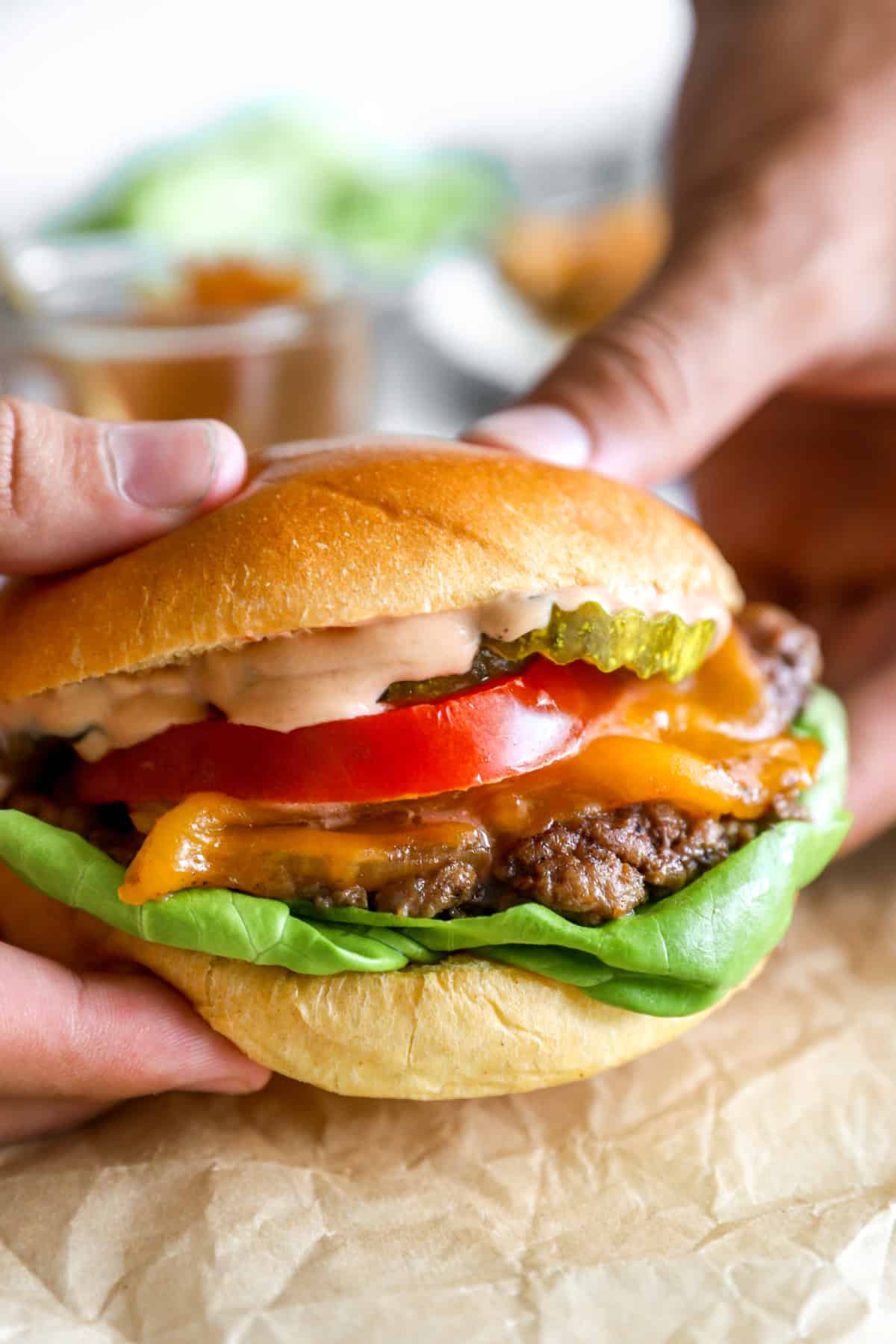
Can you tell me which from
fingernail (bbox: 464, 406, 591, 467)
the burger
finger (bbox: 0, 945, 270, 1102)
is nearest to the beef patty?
the burger

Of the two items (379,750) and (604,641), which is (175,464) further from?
(604,641)

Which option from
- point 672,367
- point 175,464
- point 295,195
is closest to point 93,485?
point 175,464

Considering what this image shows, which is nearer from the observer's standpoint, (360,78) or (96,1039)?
(96,1039)

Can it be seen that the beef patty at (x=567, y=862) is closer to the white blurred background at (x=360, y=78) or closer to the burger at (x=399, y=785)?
the burger at (x=399, y=785)

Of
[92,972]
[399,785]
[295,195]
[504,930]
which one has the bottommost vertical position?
[295,195]

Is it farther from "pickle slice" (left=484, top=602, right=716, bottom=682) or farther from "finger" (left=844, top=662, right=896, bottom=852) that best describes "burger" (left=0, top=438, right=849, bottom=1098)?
"finger" (left=844, top=662, right=896, bottom=852)

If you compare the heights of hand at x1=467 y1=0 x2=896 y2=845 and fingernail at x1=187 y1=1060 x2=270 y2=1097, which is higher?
hand at x1=467 y1=0 x2=896 y2=845

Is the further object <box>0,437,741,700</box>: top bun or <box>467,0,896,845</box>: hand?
<box>467,0,896,845</box>: hand

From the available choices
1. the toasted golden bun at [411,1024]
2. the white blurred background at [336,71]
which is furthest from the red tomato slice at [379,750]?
the white blurred background at [336,71]
